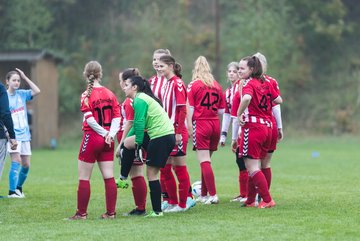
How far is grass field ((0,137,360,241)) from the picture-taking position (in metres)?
7.97

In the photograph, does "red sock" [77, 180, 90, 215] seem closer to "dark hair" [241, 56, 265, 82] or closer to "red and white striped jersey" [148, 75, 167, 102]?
"red and white striped jersey" [148, 75, 167, 102]

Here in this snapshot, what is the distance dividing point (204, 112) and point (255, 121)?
1.26m

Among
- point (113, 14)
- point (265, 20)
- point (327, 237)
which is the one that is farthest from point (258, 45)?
point (327, 237)

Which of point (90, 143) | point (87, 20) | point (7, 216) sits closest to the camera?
point (90, 143)

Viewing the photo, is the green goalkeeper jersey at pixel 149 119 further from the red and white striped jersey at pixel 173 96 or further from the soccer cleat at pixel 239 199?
the soccer cleat at pixel 239 199

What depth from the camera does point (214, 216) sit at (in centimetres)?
937

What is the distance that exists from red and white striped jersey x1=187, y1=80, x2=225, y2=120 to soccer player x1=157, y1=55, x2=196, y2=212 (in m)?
0.71

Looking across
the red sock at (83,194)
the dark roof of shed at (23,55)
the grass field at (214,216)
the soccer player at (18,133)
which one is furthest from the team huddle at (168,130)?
the dark roof of shed at (23,55)

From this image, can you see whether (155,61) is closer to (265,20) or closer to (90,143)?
(90,143)

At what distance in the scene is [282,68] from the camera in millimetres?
40031

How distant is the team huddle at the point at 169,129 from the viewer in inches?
364

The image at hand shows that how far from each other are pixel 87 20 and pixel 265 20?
1069 centimetres

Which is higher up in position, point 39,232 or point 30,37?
point 30,37

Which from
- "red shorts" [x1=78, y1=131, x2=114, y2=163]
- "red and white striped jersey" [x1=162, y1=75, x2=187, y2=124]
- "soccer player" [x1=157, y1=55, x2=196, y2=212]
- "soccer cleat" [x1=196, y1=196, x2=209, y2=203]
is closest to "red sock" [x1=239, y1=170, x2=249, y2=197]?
"soccer cleat" [x1=196, y1=196, x2=209, y2=203]
